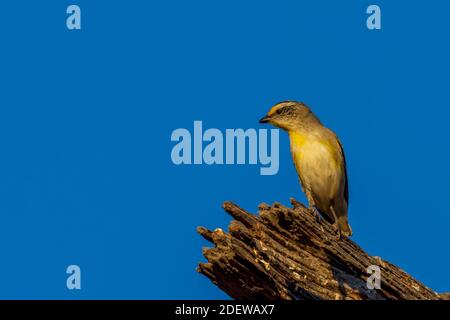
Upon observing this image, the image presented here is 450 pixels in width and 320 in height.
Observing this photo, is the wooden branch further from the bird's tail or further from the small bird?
the bird's tail

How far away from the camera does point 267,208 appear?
1359 cm

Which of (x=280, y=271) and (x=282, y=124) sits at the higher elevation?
(x=282, y=124)

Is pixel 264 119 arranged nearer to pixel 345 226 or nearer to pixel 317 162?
pixel 317 162

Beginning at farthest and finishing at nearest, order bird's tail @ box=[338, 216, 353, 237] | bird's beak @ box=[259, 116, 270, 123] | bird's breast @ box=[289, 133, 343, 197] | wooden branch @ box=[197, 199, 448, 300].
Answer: bird's tail @ box=[338, 216, 353, 237] < bird's beak @ box=[259, 116, 270, 123] < bird's breast @ box=[289, 133, 343, 197] < wooden branch @ box=[197, 199, 448, 300]

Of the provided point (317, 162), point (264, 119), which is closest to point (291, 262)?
point (317, 162)

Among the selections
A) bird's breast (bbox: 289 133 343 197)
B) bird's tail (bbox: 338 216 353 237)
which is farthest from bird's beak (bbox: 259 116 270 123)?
bird's tail (bbox: 338 216 353 237)

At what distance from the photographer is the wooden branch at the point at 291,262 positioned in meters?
12.8

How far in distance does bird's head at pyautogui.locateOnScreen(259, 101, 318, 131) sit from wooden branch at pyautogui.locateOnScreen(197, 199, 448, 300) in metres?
3.20

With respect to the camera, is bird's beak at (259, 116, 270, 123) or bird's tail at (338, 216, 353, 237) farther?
bird's tail at (338, 216, 353, 237)

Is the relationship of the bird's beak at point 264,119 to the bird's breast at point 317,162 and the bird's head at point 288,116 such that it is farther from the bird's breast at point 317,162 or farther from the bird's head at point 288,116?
the bird's breast at point 317,162

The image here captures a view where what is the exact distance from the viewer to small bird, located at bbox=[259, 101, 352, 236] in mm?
16922
